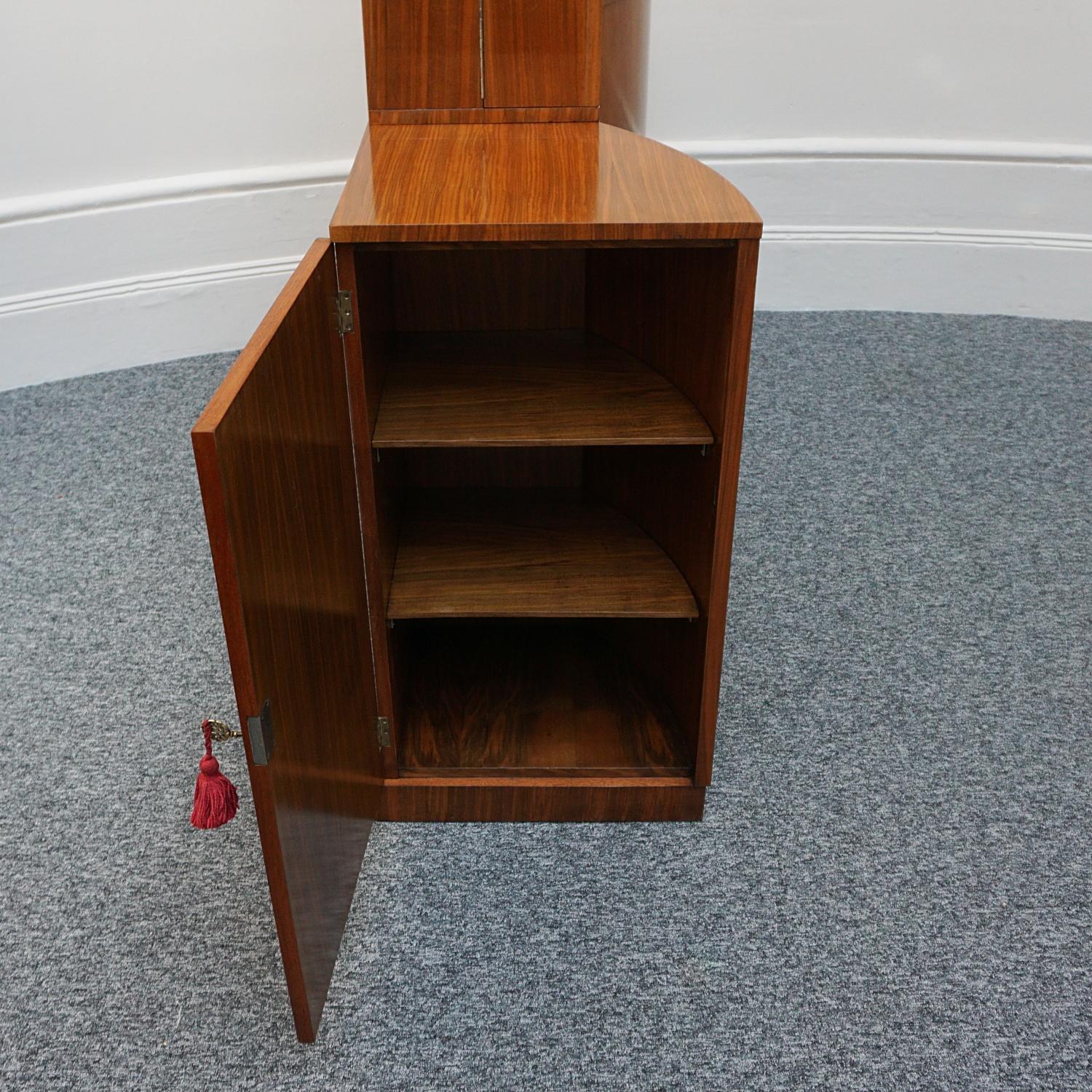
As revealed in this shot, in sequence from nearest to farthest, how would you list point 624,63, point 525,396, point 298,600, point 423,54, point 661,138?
point 298,600 → point 525,396 → point 423,54 → point 624,63 → point 661,138

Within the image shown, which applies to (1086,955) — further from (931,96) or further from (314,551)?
(931,96)

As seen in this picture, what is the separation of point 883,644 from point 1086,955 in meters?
0.56

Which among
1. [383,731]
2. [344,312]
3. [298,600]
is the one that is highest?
[344,312]

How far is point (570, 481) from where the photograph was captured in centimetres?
155

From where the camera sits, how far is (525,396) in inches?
48.8

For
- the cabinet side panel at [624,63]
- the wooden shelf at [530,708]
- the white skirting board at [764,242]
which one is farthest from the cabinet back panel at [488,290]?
the white skirting board at [764,242]

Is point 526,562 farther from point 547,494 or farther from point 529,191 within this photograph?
point 529,191

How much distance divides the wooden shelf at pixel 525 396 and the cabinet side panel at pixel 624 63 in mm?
396

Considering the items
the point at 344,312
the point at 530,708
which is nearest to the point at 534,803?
the point at 530,708

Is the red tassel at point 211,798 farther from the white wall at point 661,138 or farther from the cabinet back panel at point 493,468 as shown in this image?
the white wall at point 661,138

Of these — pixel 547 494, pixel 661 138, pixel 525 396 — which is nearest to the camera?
pixel 525 396

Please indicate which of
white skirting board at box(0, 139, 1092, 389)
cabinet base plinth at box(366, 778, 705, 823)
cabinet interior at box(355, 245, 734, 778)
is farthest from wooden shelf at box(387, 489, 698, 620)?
white skirting board at box(0, 139, 1092, 389)

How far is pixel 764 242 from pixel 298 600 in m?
2.11

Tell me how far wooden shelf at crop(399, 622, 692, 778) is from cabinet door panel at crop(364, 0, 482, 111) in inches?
28.4
